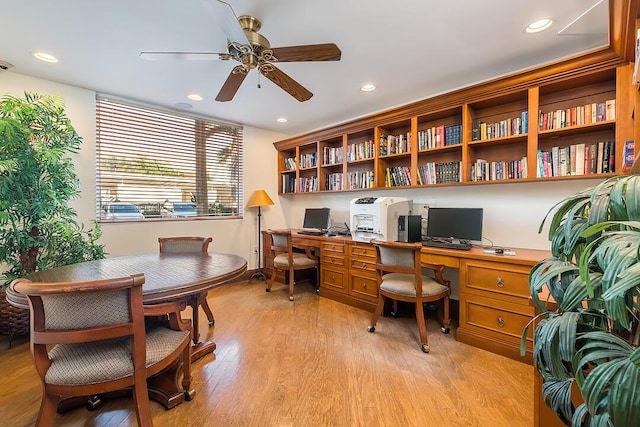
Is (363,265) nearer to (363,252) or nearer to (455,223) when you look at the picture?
(363,252)

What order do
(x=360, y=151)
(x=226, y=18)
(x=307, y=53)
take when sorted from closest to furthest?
1. (x=226, y=18)
2. (x=307, y=53)
3. (x=360, y=151)

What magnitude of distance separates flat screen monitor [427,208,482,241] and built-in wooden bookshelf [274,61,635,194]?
296mm

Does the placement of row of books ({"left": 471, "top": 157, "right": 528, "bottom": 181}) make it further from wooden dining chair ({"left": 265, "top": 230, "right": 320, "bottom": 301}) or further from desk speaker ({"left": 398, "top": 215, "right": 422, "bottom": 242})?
wooden dining chair ({"left": 265, "top": 230, "right": 320, "bottom": 301})

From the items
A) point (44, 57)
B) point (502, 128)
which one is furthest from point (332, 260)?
point (44, 57)

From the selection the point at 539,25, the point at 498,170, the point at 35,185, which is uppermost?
the point at 539,25

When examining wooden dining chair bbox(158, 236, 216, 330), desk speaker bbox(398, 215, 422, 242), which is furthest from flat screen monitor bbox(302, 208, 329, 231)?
wooden dining chair bbox(158, 236, 216, 330)

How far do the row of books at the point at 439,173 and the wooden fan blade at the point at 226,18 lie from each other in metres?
2.19

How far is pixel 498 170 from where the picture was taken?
101 inches

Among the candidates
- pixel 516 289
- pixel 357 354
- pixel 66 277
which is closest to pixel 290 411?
pixel 357 354

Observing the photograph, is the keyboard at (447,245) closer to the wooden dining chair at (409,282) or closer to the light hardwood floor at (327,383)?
the wooden dining chair at (409,282)

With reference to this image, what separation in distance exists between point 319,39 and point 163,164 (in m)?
2.62

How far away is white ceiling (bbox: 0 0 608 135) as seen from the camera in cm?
176

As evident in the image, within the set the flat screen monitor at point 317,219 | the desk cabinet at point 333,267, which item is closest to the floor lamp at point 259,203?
the flat screen monitor at point 317,219

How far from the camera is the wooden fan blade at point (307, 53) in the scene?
1.71 m
